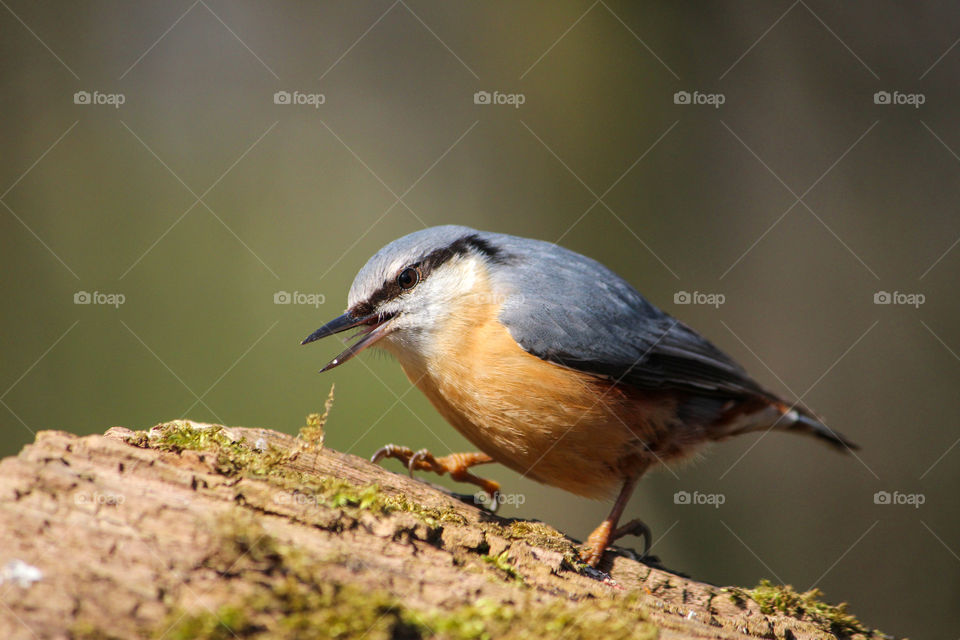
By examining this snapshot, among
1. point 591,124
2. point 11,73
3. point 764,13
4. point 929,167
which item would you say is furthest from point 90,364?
point 929,167

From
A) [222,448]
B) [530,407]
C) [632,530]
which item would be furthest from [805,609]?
[222,448]

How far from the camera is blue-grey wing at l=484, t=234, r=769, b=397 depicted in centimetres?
348

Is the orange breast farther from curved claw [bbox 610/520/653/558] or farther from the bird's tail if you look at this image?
the bird's tail

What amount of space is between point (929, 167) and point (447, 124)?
487cm

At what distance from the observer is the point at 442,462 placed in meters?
3.93

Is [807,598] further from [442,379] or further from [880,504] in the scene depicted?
[880,504]
